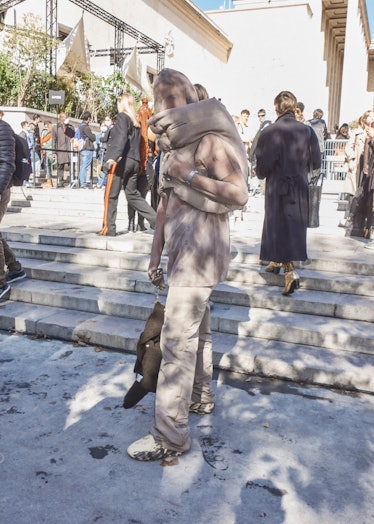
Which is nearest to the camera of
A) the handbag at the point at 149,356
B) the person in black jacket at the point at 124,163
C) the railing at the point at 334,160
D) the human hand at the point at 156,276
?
the handbag at the point at 149,356

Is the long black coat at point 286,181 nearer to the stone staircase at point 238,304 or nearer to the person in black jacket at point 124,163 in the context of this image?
the stone staircase at point 238,304

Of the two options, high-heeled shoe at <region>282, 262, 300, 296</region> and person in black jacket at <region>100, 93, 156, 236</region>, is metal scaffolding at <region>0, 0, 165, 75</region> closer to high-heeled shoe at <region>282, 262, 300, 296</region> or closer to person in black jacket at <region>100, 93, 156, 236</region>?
person in black jacket at <region>100, 93, 156, 236</region>

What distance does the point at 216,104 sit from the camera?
278 cm

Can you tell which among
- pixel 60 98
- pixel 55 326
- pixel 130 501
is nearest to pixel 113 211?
pixel 55 326

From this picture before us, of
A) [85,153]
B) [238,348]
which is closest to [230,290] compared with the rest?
[238,348]

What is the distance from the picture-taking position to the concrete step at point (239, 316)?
4402 millimetres

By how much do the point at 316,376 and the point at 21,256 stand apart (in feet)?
14.5

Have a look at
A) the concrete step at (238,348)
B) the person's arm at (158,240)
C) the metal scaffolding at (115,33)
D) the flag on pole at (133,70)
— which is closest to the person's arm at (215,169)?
the person's arm at (158,240)

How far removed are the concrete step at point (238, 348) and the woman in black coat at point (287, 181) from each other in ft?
3.14

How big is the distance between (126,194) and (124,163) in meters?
0.43

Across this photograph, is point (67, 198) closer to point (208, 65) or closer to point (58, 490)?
point (58, 490)

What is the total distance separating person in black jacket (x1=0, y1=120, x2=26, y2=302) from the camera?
495cm

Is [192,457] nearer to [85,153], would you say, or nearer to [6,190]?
[6,190]

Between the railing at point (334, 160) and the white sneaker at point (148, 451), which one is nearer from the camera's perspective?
the white sneaker at point (148, 451)
